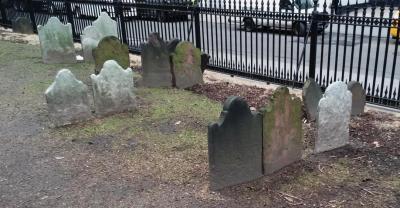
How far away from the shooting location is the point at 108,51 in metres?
7.69

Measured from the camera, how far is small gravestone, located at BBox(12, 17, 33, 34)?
45.5 feet

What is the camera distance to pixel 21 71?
8.78 m

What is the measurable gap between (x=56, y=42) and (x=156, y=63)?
3.19m

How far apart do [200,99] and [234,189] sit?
118 inches

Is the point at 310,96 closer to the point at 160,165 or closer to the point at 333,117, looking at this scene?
the point at 333,117

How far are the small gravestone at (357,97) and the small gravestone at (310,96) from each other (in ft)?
1.49

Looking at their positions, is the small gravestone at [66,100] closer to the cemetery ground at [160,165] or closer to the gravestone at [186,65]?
the cemetery ground at [160,165]

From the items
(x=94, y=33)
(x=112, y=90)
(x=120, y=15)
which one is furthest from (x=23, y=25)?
(x=112, y=90)

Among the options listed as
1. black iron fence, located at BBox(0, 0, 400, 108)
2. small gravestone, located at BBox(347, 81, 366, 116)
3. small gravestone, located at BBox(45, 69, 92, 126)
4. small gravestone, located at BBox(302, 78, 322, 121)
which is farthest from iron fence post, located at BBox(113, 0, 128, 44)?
small gravestone, located at BBox(347, 81, 366, 116)

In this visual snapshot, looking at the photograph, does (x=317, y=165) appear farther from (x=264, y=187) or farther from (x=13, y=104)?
(x=13, y=104)

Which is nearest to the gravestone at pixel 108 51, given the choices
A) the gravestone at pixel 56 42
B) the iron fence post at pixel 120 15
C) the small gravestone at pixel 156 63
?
the small gravestone at pixel 156 63

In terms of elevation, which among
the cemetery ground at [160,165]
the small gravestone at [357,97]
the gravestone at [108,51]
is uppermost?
the gravestone at [108,51]

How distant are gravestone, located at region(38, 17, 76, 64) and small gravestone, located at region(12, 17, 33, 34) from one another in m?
5.47

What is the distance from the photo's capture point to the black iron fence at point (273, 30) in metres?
6.21
